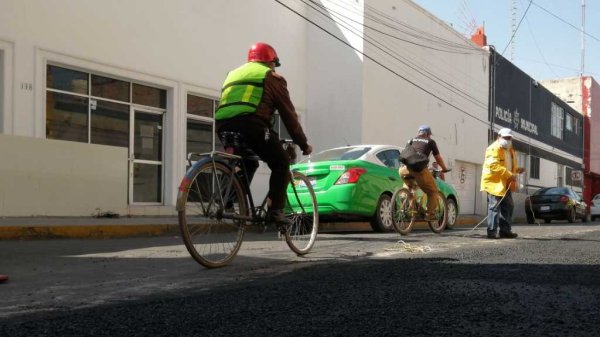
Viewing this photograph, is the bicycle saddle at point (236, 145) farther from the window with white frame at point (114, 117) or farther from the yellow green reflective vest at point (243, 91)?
the window with white frame at point (114, 117)

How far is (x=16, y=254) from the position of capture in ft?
19.7

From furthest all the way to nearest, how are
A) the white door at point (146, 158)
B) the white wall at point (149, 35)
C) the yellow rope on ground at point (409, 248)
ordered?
the white door at point (146, 158) → the white wall at point (149, 35) → the yellow rope on ground at point (409, 248)

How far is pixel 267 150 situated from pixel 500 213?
4.90 meters

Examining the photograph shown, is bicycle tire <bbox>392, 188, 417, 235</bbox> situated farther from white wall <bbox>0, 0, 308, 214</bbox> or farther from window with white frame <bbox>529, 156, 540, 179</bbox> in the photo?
window with white frame <bbox>529, 156, 540, 179</bbox>

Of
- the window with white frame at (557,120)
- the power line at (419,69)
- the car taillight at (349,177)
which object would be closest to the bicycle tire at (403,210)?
the car taillight at (349,177)

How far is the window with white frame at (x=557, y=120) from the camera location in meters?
37.2

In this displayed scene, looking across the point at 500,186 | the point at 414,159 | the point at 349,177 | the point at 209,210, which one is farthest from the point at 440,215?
the point at 209,210

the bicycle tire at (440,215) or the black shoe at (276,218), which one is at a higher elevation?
the black shoe at (276,218)

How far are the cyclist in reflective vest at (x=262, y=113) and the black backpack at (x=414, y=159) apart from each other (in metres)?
3.75

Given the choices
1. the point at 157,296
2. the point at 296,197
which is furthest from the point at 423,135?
the point at 157,296

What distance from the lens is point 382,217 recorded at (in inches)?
382

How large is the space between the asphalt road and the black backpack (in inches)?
103

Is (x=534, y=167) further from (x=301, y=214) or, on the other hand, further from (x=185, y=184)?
(x=185, y=184)

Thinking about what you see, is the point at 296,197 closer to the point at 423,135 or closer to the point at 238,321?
the point at 238,321
